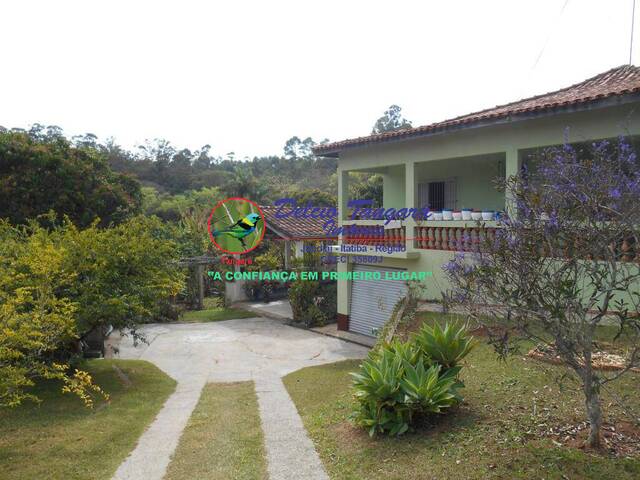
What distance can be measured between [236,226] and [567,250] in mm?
17654

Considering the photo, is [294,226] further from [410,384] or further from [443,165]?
[410,384]

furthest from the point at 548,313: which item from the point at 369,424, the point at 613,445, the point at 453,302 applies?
the point at 369,424

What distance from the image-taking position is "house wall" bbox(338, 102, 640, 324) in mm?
8695

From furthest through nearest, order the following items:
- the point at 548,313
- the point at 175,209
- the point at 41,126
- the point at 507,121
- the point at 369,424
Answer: the point at 41,126, the point at 175,209, the point at 507,121, the point at 369,424, the point at 548,313

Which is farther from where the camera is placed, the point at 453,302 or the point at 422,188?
the point at 422,188

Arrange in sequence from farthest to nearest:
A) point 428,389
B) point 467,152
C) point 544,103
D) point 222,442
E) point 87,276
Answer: point 467,152 < point 87,276 < point 544,103 < point 222,442 < point 428,389

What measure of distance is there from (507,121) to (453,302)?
5.85 meters

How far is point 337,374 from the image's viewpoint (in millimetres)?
10266

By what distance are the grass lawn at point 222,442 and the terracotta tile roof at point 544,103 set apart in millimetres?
6745

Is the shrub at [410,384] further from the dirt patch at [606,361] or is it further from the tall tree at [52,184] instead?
the tall tree at [52,184]

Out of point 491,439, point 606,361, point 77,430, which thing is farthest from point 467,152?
point 77,430

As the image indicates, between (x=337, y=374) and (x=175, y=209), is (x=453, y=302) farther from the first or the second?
(x=175, y=209)

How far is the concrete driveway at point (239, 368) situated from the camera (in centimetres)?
568

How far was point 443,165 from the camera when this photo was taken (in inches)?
531
